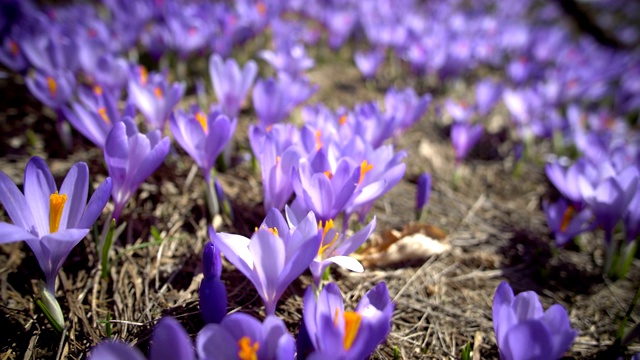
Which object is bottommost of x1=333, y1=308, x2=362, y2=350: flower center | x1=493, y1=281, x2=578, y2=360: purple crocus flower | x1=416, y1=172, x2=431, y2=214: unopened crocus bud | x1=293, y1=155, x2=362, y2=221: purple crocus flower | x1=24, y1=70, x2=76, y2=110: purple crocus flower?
x1=416, y1=172, x2=431, y2=214: unopened crocus bud

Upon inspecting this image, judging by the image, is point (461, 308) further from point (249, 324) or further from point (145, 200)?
point (145, 200)

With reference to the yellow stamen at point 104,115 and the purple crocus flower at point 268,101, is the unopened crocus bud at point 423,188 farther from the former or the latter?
the yellow stamen at point 104,115

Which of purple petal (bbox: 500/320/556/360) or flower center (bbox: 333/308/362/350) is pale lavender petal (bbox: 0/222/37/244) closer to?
flower center (bbox: 333/308/362/350)

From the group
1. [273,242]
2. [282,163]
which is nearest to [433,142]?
[282,163]

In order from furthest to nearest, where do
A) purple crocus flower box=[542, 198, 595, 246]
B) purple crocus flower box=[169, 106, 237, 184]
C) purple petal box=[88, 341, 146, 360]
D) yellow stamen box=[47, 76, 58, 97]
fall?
yellow stamen box=[47, 76, 58, 97] < purple crocus flower box=[542, 198, 595, 246] < purple crocus flower box=[169, 106, 237, 184] < purple petal box=[88, 341, 146, 360]

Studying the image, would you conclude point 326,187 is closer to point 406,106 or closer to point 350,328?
point 350,328

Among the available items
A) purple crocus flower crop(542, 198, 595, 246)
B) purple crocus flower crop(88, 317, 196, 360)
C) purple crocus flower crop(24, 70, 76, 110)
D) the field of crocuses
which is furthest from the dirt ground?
purple crocus flower crop(88, 317, 196, 360)
